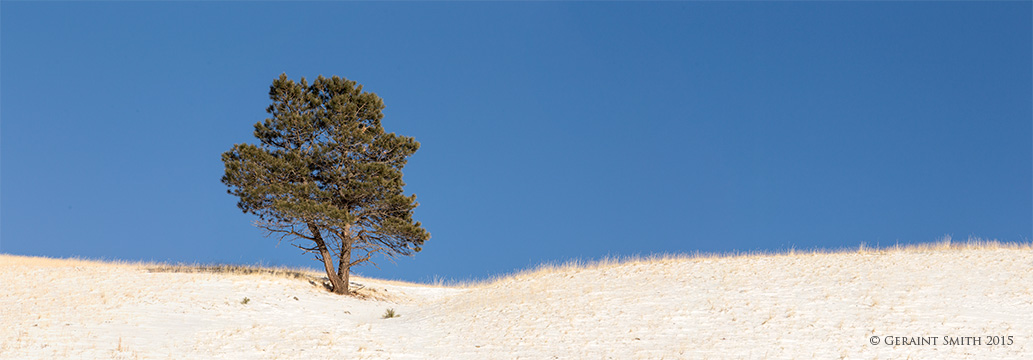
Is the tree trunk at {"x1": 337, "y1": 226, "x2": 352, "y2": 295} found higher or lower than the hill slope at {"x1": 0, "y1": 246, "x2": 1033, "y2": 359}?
higher

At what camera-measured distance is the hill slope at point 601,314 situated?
16.1 meters

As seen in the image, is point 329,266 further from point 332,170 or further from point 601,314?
point 601,314

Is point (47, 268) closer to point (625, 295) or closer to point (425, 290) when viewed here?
point (425, 290)

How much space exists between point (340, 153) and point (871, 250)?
20.7 metres

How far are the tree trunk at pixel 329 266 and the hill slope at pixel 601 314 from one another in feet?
3.82

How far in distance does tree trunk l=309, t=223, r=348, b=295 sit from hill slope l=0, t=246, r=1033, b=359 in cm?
116

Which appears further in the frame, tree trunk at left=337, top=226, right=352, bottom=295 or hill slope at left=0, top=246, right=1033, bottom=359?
tree trunk at left=337, top=226, right=352, bottom=295

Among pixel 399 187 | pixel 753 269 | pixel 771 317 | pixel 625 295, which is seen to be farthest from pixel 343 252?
pixel 771 317

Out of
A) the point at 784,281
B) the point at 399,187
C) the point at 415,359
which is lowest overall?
the point at 415,359

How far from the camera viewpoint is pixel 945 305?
18.0 m

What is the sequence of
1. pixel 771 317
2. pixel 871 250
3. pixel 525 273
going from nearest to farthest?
pixel 771 317, pixel 871 250, pixel 525 273

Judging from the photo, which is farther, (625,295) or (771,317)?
(625,295)

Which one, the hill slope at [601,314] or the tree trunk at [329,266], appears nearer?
the hill slope at [601,314]

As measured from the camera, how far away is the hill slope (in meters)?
16.1
